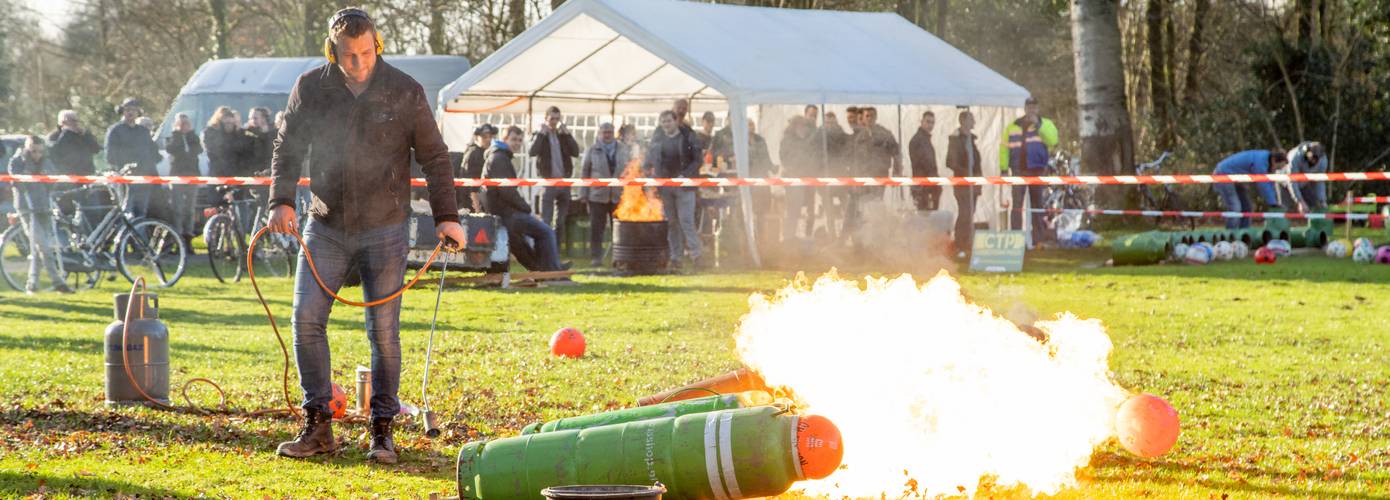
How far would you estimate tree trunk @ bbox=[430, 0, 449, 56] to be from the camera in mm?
40531

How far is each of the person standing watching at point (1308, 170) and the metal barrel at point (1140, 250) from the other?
4383mm

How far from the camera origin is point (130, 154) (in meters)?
21.7

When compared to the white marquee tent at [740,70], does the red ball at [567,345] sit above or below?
below

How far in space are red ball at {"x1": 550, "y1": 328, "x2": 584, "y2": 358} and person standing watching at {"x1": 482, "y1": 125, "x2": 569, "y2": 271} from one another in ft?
24.0

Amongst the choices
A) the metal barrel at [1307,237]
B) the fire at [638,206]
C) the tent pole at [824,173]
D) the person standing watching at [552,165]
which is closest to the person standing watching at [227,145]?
the person standing watching at [552,165]

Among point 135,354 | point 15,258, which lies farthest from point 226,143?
point 135,354

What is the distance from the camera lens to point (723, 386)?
692 cm

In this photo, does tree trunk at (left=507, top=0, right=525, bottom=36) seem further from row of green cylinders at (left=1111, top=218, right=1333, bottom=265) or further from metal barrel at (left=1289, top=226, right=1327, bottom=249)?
metal barrel at (left=1289, top=226, right=1327, bottom=249)

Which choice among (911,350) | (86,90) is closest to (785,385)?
(911,350)

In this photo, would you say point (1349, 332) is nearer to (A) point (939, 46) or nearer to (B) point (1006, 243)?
(B) point (1006, 243)

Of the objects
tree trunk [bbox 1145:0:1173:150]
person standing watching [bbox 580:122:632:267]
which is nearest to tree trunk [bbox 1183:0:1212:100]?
tree trunk [bbox 1145:0:1173:150]

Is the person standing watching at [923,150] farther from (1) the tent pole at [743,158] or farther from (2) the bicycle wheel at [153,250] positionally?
(2) the bicycle wheel at [153,250]

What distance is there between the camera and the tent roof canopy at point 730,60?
21531 millimetres

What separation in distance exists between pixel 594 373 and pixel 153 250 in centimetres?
942
